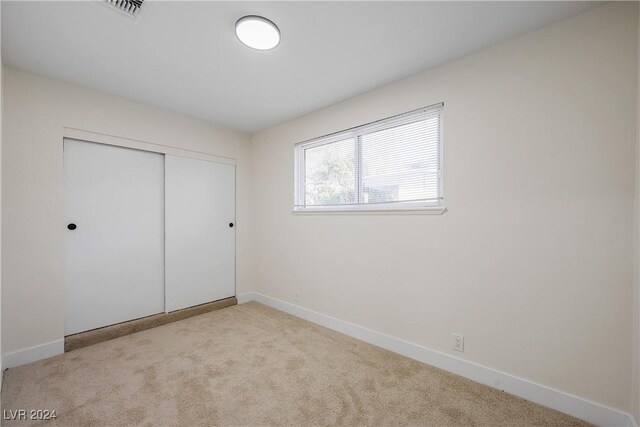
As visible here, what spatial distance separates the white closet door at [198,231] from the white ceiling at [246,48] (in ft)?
3.31

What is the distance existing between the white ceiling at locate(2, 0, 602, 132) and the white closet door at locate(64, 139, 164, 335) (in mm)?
712

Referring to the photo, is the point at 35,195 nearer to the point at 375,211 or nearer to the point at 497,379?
the point at 375,211

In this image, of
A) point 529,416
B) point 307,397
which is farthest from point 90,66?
point 529,416

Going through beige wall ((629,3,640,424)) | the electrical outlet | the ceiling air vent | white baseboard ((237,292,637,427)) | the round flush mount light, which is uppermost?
the ceiling air vent

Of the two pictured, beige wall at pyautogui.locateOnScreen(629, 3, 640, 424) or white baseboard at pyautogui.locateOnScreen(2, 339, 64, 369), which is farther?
white baseboard at pyautogui.locateOnScreen(2, 339, 64, 369)

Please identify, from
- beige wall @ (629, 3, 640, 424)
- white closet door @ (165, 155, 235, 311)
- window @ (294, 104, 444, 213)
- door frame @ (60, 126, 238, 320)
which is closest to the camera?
beige wall @ (629, 3, 640, 424)

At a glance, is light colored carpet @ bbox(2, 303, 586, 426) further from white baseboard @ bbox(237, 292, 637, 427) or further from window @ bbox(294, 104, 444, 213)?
window @ bbox(294, 104, 444, 213)

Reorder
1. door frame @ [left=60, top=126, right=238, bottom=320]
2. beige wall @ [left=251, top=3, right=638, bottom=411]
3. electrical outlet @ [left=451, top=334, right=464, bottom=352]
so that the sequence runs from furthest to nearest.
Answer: door frame @ [left=60, top=126, right=238, bottom=320] < electrical outlet @ [left=451, top=334, right=464, bottom=352] < beige wall @ [left=251, top=3, right=638, bottom=411]

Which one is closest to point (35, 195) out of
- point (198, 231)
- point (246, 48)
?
point (198, 231)

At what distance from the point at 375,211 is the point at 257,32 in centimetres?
169

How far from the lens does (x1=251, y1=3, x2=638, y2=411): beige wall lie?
153 cm

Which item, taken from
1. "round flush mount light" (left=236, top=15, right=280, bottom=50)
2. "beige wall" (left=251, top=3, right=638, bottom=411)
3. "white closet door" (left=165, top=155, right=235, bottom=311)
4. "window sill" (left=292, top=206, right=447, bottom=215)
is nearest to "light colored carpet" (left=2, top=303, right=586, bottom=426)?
"beige wall" (left=251, top=3, right=638, bottom=411)

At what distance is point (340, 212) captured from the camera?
285 centimetres

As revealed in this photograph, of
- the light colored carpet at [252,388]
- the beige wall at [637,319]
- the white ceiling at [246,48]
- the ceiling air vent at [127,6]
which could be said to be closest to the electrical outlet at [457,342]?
the light colored carpet at [252,388]
